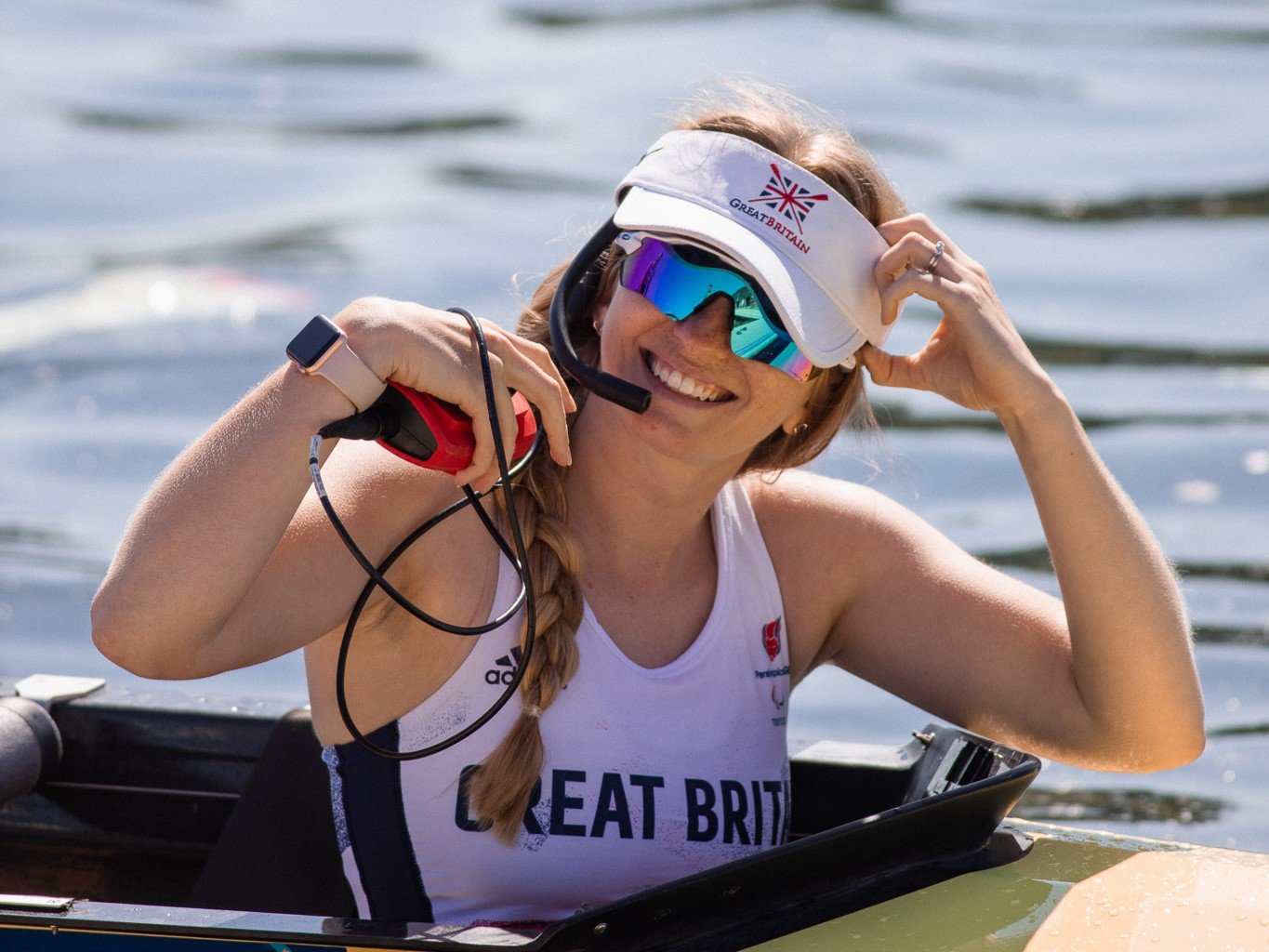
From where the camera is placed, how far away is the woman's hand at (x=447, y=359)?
1828 millimetres

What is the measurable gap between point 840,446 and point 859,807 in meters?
2.96

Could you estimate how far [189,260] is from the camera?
738 centimetres

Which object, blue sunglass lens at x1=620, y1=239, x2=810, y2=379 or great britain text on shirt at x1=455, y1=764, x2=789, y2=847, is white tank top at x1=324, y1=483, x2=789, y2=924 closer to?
great britain text on shirt at x1=455, y1=764, x2=789, y2=847

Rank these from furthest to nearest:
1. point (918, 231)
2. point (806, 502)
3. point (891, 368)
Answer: point (806, 502)
point (891, 368)
point (918, 231)

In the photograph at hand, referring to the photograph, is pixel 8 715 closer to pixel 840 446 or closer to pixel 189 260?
pixel 840 446

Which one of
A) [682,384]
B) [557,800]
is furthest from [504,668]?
[682,384]

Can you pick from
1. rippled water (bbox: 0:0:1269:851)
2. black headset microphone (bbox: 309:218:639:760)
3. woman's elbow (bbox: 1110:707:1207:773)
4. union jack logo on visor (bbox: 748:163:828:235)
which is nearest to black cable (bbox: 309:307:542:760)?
black headset microphone (bbox: 309:218:639:760)

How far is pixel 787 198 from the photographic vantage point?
2.13 metres

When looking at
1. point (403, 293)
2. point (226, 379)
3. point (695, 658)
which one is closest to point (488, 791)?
point (695, 658)

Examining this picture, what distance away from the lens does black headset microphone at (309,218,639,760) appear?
1841 mm

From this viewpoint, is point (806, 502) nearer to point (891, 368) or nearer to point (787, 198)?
point (891, 368)

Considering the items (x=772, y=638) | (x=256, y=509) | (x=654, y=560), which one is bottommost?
(x=772, y=638)

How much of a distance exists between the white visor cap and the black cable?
325 millimetres

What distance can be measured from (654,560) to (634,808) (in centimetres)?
36
